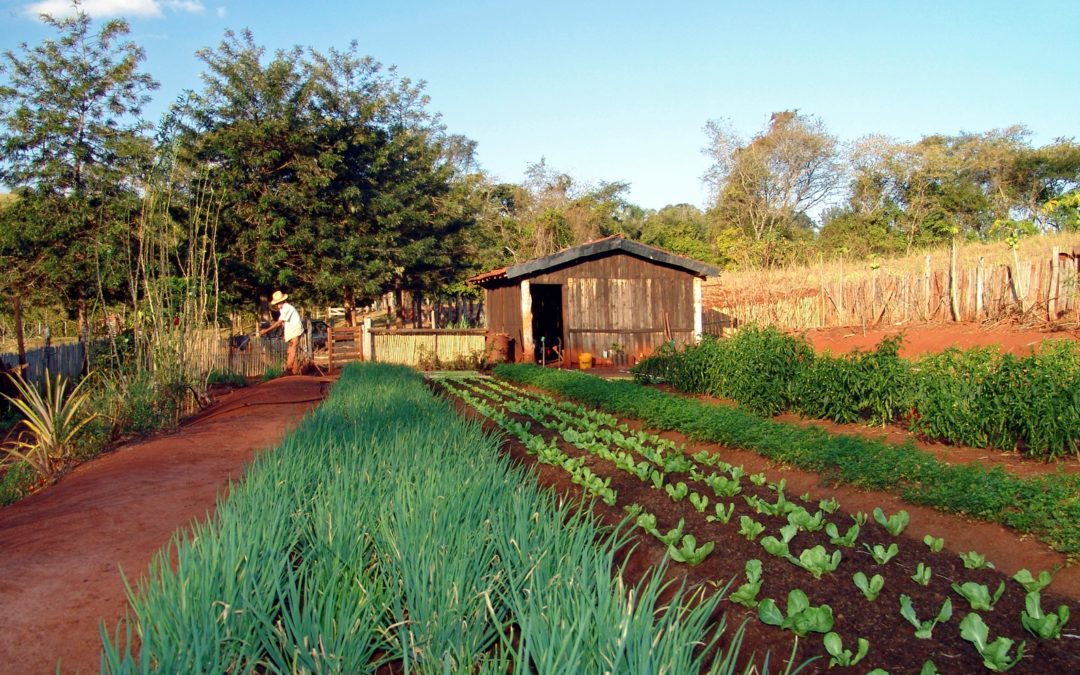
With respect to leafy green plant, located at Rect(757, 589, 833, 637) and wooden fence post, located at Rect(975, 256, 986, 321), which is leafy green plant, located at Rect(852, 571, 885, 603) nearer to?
leafy green plant, located at Rect(757, 589, 833, 637)

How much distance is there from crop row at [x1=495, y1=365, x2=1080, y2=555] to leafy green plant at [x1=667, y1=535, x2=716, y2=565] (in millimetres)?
1875

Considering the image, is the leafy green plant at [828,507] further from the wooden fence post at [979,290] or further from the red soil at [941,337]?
the wooden fence post at [979,290]

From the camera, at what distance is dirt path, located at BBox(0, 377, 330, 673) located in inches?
123

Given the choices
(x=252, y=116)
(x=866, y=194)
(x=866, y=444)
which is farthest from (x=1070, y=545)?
(x=866, y=194)

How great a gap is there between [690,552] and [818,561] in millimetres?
553

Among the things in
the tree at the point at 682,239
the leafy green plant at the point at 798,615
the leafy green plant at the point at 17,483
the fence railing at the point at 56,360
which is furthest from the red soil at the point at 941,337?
the tree at the point at 682,239

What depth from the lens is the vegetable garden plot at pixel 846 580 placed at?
2762mm

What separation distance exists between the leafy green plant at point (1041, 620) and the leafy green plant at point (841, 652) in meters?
0.67

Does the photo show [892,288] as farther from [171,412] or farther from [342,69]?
[342,69]

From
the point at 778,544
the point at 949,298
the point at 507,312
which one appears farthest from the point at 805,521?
the point at 507,312

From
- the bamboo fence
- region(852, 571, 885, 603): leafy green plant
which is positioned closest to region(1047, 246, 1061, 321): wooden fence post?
the bamboo fence

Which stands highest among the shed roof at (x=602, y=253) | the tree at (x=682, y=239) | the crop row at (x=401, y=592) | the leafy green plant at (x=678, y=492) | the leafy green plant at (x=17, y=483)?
the tree at (x=682, y=239)

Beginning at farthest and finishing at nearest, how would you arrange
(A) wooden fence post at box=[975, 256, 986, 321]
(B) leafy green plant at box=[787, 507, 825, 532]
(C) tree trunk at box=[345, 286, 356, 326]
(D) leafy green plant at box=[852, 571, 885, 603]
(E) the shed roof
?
(C) tree trunk at box=[345, 286, 356, 326]
(E) the shed roof
(A) wooden fence post at box=[975, 256, 986, 321]
(B) leafy green plant at box=[787, 507, 825, 532]
(D) leafy green plant at box=[852, 571, 885, 603]

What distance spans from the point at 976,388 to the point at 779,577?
3722 mm
